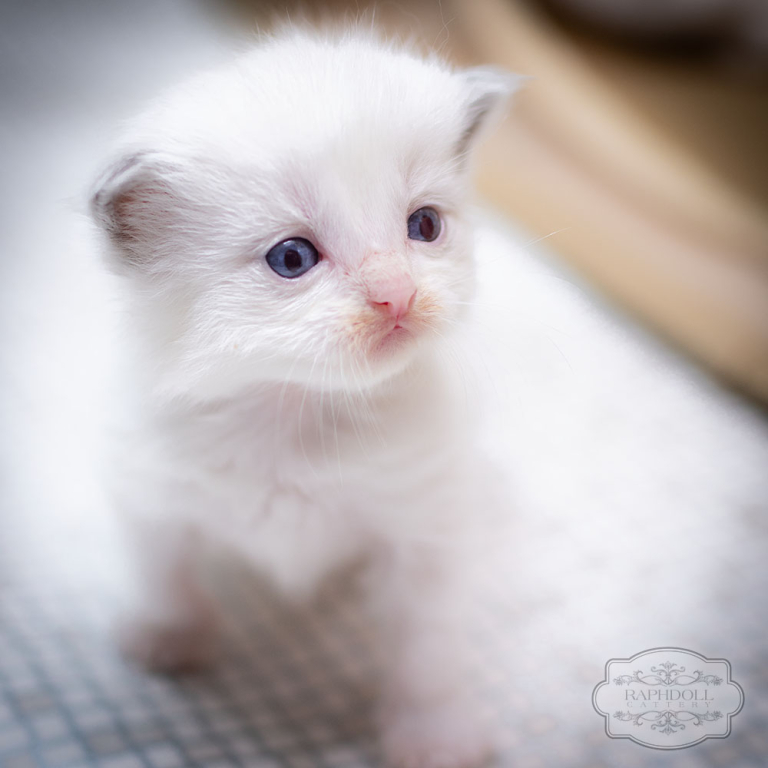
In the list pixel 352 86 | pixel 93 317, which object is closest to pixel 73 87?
pixel 93 317

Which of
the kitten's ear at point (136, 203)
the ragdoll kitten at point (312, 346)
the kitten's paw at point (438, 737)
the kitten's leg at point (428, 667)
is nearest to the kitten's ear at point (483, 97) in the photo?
the ragdoll kitten at point (312, 346)

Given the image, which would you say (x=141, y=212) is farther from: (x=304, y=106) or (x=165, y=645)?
(x=165, y=645)

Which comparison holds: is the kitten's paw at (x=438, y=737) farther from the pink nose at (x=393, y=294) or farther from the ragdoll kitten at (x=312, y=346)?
the pink nose at (x=393, y=294)

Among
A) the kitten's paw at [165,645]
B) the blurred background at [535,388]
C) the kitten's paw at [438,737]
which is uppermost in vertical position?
the blurred background at [535,388]

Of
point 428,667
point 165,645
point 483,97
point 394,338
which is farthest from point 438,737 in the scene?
point 483,97

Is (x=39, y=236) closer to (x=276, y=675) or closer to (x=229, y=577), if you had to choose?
(x=229, y=577)

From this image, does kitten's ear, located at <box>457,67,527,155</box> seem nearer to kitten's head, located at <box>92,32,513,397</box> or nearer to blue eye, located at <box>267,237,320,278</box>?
kitten's head, located at <box>92,32,513,397</box>

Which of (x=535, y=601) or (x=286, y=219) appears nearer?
(x=286, y=219)
